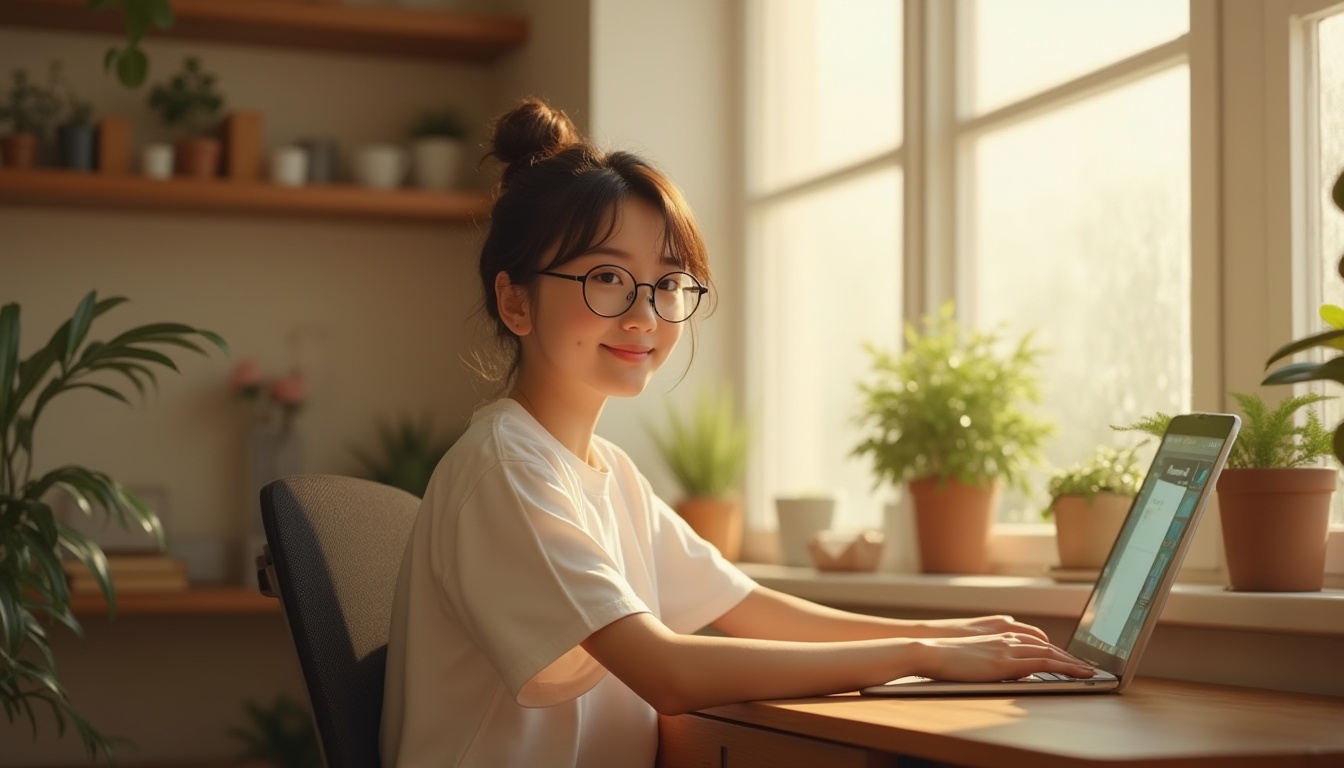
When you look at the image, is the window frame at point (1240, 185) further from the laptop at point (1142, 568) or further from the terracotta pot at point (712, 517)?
the terracotta pot at point (712, 517)

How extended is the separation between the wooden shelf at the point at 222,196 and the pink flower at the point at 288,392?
1.46 feet

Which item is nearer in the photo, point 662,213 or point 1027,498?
point 662,213

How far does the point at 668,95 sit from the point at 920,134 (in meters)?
0.81

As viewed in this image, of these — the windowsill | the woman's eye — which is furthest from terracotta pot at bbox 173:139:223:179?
the woman's eye

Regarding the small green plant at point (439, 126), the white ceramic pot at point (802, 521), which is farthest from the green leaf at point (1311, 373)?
the small green plant at point (439, 126)

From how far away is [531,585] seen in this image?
1433 mm

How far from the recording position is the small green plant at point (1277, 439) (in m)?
1.74

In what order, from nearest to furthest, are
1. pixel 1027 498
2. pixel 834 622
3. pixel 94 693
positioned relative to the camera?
pixel 834 622
pixel 1027 498
pixel 94 693

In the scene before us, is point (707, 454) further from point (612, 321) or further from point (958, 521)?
point (612, 321)

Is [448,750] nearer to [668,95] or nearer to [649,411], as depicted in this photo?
[649,411]

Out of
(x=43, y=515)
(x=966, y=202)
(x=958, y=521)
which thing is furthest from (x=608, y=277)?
(x=966, y=202)

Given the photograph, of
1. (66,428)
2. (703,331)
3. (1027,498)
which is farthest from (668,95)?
(66,428)

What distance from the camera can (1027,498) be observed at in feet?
8.59

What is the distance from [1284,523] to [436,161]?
265 centimetres
